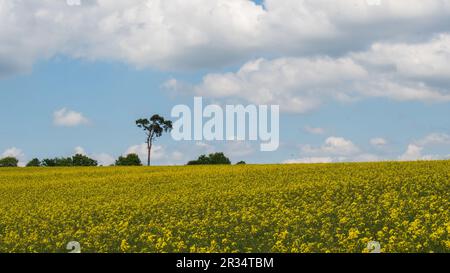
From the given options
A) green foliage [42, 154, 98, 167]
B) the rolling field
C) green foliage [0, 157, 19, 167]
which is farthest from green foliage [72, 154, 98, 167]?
the rolling field

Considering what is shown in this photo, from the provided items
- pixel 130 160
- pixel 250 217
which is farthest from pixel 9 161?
pixel 250 217

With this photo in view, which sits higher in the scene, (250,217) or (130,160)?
(130,160)

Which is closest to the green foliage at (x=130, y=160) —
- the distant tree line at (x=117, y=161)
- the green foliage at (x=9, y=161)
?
the distant tree line at (x=117, y=161)

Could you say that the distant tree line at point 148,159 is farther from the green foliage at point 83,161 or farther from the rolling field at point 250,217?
the rolling field at point 250,217

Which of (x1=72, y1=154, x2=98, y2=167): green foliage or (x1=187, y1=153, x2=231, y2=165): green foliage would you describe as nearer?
(x1=187, y1=153, x2=231, y2=165): green foliage

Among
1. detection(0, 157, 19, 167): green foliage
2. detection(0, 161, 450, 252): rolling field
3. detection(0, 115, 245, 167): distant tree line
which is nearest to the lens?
detection(0, 161, 450, 252): rolling field

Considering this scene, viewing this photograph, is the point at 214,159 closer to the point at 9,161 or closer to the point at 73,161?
the point at 73,161

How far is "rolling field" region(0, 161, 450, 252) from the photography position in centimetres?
1598

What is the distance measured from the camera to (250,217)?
20250 millimetres

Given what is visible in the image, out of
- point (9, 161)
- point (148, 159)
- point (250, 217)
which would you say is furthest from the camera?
point (9, 161)

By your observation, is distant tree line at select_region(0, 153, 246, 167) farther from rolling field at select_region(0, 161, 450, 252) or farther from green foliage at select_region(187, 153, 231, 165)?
rolling field at select_region(0, 161, 450, 252)

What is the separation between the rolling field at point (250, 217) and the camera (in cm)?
Result: 1598
